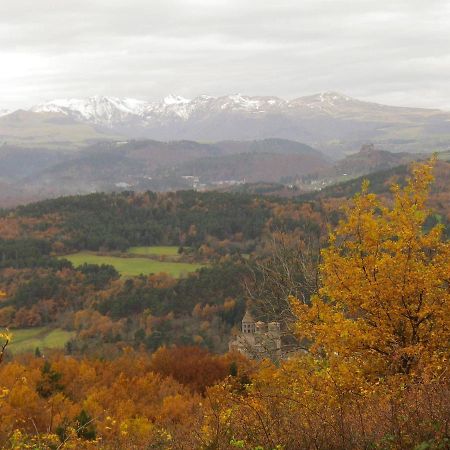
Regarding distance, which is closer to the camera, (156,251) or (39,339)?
(39,339)

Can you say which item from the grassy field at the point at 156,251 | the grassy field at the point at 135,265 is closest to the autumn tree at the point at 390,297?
the grassy field at the point at 135,265

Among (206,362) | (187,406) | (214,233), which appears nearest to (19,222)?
(214,233)

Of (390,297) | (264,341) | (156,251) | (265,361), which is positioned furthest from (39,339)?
(390,297)

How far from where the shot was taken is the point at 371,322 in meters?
15.1

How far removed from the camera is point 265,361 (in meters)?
17.9

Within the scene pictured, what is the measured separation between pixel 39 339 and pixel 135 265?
135 feet

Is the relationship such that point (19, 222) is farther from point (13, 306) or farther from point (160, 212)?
point (13, 306)

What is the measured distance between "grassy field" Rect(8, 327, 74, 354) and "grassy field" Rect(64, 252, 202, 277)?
26.3 metres

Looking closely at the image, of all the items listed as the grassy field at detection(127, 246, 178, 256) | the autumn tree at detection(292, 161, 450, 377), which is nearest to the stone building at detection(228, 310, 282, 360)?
the autumn tree at detection(292, 161, 450, 377)

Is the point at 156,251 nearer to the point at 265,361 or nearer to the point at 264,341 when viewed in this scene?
the point at 264,341

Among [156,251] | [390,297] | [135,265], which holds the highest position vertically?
[390,297]

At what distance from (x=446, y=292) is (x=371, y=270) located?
6.80 ft

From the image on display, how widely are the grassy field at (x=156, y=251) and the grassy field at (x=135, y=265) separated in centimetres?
850

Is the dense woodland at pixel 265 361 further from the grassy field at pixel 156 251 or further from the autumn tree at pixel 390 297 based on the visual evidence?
the grassy field at pixel 156 251
